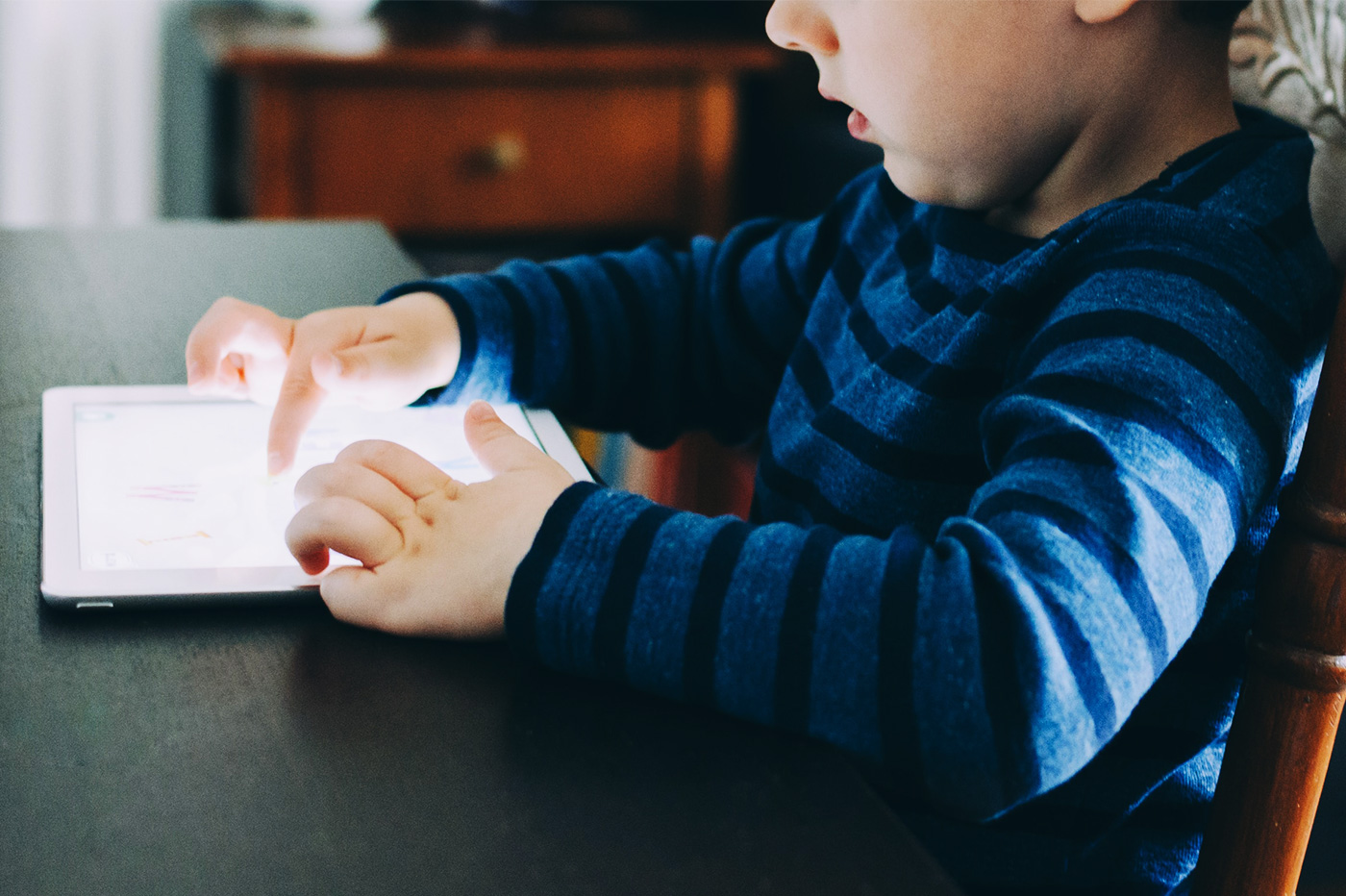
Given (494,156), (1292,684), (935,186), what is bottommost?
(494,156)

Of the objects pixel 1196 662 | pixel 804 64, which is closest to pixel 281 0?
pixel 804 64

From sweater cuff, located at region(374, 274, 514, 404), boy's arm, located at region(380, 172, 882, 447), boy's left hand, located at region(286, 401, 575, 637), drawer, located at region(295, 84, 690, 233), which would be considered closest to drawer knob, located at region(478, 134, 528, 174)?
drawer, located at region(295, 84, 690, 233)

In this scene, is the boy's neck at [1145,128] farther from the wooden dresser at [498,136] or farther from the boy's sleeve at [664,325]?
the wooden dresser at [498,136]

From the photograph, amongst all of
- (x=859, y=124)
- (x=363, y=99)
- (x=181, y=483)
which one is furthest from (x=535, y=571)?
(x=363, y=99)

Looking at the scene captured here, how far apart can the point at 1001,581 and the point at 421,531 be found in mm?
191

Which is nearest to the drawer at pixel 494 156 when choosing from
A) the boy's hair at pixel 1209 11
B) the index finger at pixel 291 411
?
the index finger at pixel 291 411

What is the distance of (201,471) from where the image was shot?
0.52 meters

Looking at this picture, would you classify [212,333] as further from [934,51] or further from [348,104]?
[348,104]

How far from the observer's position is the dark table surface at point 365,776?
31cm

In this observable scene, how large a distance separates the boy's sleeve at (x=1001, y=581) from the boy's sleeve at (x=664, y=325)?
30 centimetres

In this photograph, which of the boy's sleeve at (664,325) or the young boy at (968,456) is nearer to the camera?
the young boy at (968,456)

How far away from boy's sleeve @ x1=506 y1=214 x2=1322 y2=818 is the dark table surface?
0.7 inches

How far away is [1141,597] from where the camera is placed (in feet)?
1.27

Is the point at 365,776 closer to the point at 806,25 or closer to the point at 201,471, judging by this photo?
the point at 201,471
